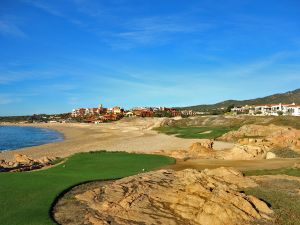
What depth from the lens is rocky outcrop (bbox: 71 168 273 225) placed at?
13.9m

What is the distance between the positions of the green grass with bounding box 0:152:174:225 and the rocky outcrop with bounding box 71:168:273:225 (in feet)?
5.77

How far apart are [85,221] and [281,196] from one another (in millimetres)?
8660

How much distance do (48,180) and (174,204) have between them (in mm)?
8075

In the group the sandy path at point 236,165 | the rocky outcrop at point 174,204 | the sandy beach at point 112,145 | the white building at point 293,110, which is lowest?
the sandy beach at point 112,145

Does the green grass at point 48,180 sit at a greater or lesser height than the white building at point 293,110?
lesser

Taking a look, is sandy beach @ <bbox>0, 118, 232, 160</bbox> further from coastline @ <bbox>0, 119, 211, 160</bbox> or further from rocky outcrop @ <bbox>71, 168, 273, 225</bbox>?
rocky outcrop @ <bbox>71, 168, 273, 225</bbox>

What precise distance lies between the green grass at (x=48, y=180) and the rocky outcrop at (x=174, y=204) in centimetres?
176

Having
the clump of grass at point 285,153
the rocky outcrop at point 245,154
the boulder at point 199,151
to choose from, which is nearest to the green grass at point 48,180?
the boulder at point 199,151

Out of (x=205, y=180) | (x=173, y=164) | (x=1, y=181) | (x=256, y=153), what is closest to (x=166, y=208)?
(x=205, y=180)

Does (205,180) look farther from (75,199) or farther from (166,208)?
(75,199)

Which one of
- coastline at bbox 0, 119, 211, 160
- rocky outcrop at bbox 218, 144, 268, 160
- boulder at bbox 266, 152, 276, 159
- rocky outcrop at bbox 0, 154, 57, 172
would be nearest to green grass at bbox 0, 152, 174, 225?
rocky outcrop at bbox 0, 154, 57, 172

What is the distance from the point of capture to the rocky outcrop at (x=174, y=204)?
1385 cm

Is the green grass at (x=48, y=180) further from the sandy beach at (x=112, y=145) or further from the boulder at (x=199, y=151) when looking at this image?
the sandy beach at (x=112, y=145)

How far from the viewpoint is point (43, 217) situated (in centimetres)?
1410
